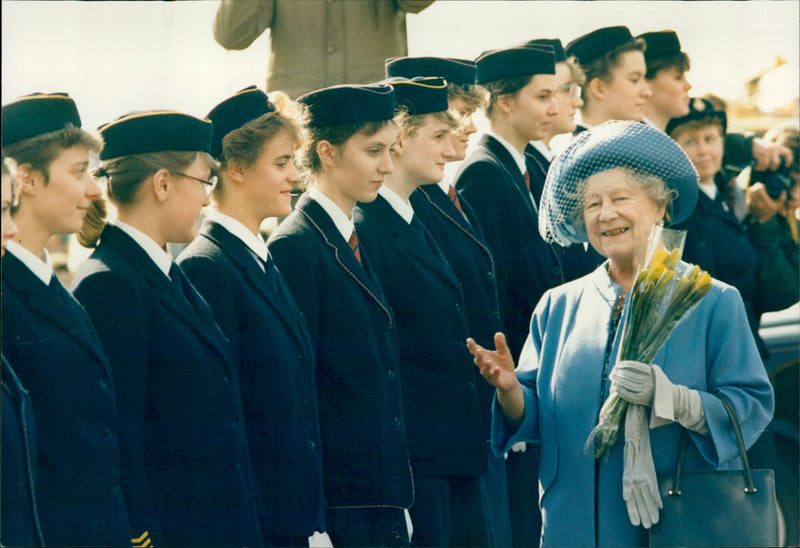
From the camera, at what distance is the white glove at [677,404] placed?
136 inches

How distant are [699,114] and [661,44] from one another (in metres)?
0.52

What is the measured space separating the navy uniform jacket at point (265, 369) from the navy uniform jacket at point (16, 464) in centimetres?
83

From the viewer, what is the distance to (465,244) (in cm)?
479

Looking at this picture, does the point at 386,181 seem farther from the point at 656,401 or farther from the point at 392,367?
the point at 656,401

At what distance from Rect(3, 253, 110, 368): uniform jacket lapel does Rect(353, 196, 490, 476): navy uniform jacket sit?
153 centimetres

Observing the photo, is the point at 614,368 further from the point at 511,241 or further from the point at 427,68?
the point at 427,68

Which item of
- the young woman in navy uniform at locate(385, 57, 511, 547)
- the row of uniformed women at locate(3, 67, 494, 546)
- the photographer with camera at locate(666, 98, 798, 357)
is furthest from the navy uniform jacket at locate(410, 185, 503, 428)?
the photographer with camera at locate(666, 98, 798, 357)

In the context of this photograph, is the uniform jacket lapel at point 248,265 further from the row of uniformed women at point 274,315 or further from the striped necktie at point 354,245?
the striped necktie at point 354,245

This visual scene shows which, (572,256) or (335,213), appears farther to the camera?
(572,256)

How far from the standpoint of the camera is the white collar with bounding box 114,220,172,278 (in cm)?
332

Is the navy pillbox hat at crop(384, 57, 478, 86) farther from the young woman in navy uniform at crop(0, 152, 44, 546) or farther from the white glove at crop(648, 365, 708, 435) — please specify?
the young woman in navy uniform at crop(0, 152, 44, 546)

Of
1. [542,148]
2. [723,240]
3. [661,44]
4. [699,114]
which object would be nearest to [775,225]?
[723,240]

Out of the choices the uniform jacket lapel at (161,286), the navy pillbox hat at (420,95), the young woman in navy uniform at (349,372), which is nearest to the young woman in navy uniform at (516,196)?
the navy pillbox hat at (420,95)

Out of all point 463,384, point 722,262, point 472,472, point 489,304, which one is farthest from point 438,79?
point 722,262
